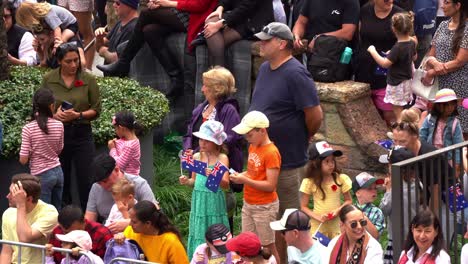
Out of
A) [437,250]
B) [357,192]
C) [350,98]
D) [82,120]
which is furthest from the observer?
[350,98]

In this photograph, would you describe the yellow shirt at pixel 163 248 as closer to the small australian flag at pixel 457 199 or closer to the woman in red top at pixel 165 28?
the small australian flag at pixel 457 199

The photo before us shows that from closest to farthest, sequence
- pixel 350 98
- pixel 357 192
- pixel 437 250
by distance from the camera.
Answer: pixel 437 250 → pixel 357 192 → pixel 350 98

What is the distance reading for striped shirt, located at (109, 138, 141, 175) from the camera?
12.6m

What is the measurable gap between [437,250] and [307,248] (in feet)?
3.75

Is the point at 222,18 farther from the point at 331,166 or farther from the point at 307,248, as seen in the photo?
the point at 307,248

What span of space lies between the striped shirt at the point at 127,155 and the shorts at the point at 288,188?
4.67 ft

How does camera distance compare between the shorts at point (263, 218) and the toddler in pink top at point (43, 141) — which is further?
the toddler in pink top at point (43, 141)

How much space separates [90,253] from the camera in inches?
400

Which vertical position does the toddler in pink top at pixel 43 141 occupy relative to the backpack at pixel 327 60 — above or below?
below

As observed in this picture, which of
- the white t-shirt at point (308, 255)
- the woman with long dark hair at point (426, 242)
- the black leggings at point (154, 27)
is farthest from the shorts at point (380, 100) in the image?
the woman with long dark hair at point (426, 242)

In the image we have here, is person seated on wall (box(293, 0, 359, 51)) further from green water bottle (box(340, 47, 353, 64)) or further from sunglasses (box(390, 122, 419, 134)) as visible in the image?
sunglasses (box(390, 122, 419, 134))

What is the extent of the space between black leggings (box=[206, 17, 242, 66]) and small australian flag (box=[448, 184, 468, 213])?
4466 millimetres

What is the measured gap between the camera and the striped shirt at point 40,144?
495 inches

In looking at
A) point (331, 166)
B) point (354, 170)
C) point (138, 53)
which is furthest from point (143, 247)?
point (138, 53)
